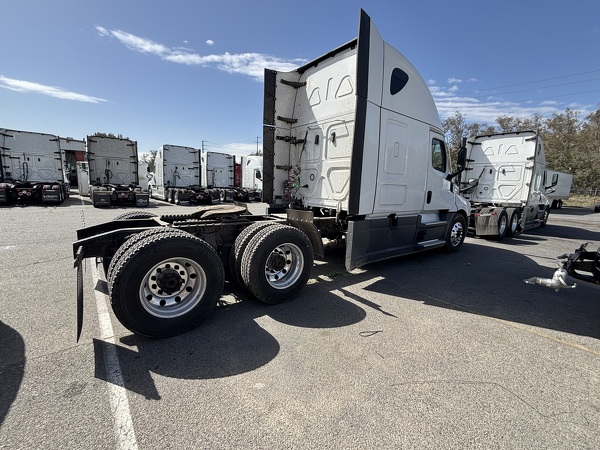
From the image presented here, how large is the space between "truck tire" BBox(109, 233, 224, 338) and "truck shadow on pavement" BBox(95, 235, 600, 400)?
0.62 ft

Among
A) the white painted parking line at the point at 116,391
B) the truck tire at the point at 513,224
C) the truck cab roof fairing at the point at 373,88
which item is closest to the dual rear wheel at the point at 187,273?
the white painted parking line at the point at 116,391

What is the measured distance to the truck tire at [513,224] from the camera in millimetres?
10573

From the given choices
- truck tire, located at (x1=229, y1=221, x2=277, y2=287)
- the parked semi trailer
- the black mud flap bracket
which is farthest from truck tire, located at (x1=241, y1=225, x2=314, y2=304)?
the parked semi trailer

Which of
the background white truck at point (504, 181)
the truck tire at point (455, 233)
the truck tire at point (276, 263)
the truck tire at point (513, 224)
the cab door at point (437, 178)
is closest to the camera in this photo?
the truck tire at point (276, 263)

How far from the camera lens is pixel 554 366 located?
113 inches

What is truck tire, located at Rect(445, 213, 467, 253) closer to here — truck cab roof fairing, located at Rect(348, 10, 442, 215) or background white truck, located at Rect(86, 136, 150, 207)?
truck cab roof fairing, located at Rect(348, 10, 442, 215)

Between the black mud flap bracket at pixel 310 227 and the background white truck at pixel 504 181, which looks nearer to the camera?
the black mud flap bracket at pixel 310 227

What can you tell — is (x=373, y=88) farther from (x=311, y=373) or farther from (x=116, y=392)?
(x=116, y=392)

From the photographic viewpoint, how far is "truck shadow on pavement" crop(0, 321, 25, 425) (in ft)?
7.12

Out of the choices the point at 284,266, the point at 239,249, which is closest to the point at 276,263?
the point at 284,266

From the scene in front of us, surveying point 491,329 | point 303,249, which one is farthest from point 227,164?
point 491,329

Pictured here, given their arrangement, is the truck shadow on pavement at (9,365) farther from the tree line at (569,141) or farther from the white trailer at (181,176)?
the tree line at (569,141)

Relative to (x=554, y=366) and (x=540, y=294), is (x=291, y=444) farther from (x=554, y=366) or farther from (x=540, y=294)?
(x=540, y=294)

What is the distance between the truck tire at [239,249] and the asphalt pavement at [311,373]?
410 mm
